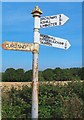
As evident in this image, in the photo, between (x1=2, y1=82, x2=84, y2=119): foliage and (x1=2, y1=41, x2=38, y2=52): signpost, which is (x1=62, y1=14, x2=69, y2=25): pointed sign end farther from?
(x1=2, y1=82, x2=84, y2=119): foliage

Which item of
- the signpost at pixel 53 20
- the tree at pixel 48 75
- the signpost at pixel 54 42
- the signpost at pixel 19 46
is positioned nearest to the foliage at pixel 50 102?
the tree at pixel 48 75

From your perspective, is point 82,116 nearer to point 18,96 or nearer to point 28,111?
point 28,111

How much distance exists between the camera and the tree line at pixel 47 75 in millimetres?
8406

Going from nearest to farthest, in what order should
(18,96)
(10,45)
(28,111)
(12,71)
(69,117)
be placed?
(10,45), (69,117), (28,111), (18,96), (12,71)

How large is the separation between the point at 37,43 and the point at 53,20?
460mm

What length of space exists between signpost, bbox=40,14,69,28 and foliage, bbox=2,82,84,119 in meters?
1.96

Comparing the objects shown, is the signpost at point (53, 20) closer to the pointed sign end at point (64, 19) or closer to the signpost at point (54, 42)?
the pointed sign end at point (64, 19)

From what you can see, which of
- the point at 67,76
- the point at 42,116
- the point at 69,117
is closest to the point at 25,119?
the point at 42,116

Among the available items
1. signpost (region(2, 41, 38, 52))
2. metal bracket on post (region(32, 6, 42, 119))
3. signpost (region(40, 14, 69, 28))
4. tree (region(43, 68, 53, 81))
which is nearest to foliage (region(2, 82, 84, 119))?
tree (region(43, 68, 53, 81))

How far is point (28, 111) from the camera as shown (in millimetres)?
6707

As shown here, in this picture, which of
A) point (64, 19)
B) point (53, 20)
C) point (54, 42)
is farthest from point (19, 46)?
point (64, 19)

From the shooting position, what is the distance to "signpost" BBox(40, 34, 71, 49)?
514 centimetres

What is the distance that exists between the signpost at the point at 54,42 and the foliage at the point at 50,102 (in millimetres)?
1605

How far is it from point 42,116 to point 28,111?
1.36ft
